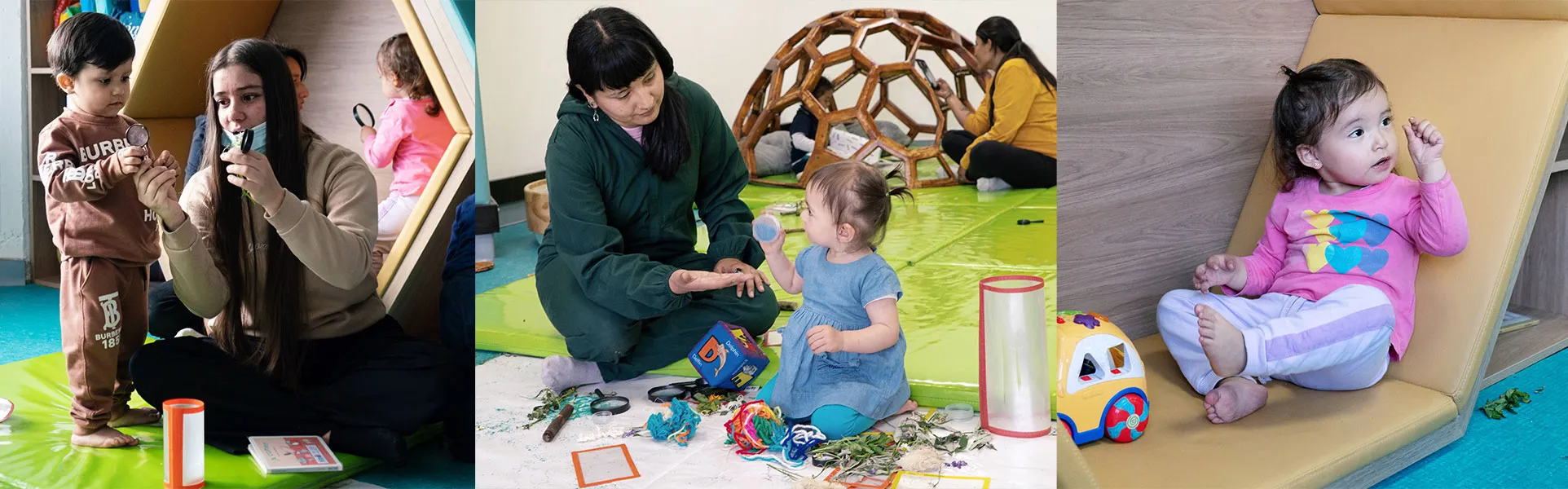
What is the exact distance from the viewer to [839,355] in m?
2.03

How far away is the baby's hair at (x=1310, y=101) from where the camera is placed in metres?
2.60

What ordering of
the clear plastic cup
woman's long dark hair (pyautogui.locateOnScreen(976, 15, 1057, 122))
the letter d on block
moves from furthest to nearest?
the letter d on block, the clear plastic cup, woman's long dark hair (pyautogui.locateOnScreen(976, 15, 1057, 122))

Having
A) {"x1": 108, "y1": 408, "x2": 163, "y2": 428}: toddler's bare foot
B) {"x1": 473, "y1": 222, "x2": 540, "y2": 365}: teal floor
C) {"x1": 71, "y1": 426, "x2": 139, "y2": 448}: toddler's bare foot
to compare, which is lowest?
{"x1": 71, "y1": 426, "x2": 139, "y2": 448}: toddler's bare foot

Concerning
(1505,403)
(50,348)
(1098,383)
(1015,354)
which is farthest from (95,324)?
(1505,403)

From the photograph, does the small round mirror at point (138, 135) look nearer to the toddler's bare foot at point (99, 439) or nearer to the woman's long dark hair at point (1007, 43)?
the toddler's bare foot at point (99, 439)

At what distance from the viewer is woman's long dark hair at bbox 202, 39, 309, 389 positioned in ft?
7.91

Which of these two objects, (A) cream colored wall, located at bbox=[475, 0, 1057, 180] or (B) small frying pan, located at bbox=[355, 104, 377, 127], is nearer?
(A) cream colored wall, located at bbox=[475, 0, 1057, 180]

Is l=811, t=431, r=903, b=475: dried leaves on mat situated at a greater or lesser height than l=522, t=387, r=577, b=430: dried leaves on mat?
lesser

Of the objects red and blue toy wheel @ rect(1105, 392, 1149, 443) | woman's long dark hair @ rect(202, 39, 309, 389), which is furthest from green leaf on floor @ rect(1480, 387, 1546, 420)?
woman's long dark hair @ rect(202, 39, 309, 389)

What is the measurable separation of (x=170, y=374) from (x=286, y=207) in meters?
0.46

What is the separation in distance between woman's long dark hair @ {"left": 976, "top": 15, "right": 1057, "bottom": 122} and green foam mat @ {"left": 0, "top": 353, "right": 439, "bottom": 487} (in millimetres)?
1521

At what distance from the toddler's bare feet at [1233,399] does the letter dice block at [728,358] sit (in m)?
0.96

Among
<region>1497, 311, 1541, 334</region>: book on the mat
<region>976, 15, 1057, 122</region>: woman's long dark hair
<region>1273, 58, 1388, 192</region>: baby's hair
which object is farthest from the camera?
<region>1497, 311, 1541, 334</region>: book on the mat

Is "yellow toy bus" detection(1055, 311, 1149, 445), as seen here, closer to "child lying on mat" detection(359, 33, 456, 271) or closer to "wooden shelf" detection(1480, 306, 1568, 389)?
"wooden shelf" detection(1480, 306, 1568, 389)
